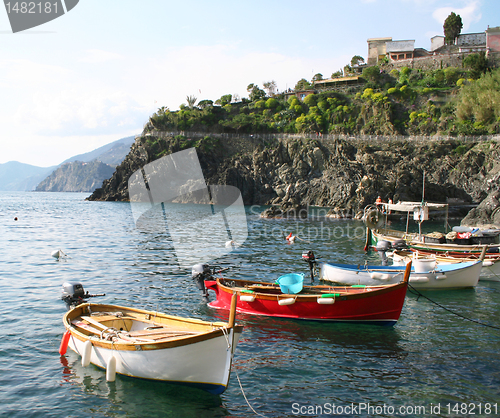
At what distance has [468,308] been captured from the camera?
60.6 ft

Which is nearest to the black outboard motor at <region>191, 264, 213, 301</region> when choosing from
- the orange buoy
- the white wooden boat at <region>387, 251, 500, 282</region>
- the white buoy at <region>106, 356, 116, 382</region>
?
the orange buoy

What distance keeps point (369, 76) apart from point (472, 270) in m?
99.5

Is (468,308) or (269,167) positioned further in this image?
(269,167)

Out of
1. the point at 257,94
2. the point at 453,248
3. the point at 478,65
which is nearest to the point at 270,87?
the point at 257,94

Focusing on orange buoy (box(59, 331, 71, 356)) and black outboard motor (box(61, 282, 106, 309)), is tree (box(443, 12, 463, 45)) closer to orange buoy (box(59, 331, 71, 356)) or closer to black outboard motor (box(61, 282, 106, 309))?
black outboard motor (box(61, 282, 106, 309))

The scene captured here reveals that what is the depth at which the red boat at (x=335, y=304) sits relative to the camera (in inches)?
608

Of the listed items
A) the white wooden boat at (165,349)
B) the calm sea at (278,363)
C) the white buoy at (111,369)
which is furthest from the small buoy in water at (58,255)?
the white buoy at (111,369)

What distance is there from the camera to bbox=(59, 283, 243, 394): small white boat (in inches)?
386

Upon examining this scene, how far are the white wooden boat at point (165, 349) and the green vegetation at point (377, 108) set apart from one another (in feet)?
289

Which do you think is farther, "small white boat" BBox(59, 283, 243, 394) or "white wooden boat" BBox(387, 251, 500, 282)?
"white wooden boat" BBox(387, 251, 500, 282)

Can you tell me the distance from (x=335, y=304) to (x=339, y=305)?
16cm

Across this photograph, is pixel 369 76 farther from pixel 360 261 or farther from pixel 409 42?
pixel 360 261

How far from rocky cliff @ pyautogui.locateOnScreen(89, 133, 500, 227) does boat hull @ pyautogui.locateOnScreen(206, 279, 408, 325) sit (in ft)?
137

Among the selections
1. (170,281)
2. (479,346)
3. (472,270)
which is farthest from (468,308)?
(170,281)
